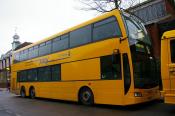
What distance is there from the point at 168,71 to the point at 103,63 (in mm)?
3651

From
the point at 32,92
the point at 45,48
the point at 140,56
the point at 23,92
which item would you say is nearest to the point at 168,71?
the point at 140,56

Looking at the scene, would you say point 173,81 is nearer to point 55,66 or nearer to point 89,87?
point 89,87

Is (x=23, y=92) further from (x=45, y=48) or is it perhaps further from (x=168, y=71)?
(x=168, y=71)

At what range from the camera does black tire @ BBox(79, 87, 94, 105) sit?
14469mm

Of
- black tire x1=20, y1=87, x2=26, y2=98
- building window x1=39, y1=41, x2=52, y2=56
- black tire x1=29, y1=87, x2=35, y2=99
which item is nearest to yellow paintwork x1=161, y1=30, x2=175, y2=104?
building window x1=39, y1=41, x2=52, y2=56

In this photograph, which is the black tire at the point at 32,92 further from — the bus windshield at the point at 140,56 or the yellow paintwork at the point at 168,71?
the yellow paintwork at the point at 168,71

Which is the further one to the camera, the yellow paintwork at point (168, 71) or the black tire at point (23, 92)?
the black tire at point (23, 92)

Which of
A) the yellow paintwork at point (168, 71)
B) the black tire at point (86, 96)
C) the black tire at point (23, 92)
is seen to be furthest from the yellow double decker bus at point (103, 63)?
the black tire at point (23, 92)

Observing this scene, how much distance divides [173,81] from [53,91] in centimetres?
891

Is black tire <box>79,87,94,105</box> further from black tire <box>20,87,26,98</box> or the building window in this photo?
black tire <box>20,87,26,98</box>

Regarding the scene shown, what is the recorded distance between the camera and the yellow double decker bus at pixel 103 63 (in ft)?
40.6

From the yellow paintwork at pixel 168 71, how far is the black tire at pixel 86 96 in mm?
4527

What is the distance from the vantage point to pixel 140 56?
503 inches

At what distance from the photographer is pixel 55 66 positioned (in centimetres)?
1773
